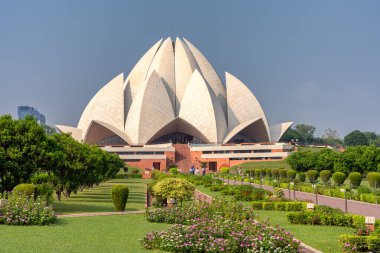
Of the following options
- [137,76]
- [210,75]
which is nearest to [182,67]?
[210,75]

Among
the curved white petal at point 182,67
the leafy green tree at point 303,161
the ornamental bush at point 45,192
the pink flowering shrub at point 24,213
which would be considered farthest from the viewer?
the curved white petal at point 182,67

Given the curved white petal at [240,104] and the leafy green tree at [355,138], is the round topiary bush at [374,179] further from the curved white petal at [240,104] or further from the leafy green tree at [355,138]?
the leafy green tree at [355,138]

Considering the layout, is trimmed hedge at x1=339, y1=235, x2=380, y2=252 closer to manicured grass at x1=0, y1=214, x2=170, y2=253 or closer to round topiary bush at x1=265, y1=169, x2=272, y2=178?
manicured grass at x1=0, y1=214, x2=170, y2=253

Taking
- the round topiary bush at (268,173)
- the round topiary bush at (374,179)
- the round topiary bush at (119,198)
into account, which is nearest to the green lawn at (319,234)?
the round topiary bush at (119,198)

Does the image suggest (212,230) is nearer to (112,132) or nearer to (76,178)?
(76,178)

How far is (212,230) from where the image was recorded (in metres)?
8.73

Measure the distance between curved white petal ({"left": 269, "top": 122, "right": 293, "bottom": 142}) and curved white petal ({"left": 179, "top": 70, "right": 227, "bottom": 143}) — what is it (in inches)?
313

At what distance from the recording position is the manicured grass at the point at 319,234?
917 centimetres

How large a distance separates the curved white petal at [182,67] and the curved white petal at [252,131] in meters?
8.47

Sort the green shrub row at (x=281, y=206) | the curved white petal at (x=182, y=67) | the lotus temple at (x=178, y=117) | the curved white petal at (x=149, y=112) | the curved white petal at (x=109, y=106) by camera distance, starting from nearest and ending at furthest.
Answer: the green shrub row at (x=281, y=206), the lotus temple at (x=178, y=117), the curved white petal at (x=149, y=112), the curved white petal at (x=109, y=106), the curved white petal at (x=182, y=67)

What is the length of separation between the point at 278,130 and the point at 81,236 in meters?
62.1

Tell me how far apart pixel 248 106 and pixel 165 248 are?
200 feet

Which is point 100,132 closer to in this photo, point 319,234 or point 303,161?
point 303,161

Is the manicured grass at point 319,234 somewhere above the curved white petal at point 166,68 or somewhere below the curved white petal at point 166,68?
below
